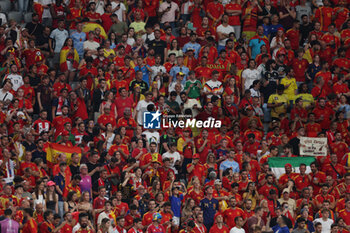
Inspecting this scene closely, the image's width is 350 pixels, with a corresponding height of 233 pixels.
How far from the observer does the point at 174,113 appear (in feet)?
87.6

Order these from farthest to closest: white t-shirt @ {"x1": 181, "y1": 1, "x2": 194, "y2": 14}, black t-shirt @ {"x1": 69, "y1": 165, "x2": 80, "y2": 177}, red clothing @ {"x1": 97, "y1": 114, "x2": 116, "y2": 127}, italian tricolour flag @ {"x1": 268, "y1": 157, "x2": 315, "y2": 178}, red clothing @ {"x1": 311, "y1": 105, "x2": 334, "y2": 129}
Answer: white t-shirt @ {"x1": 181, "y1": 1, "x2": 194, "y2": 14} → red clothing @ {"x1": 311, "y1": 105, "x2": 334, "y2": 129} → red clothing @ {"x1": 97, "y1": 114, "x2": 116, "y2": 127} → italian tricolour flag @ {"x1": 268, "y1": 157, "x2": 315, "y2": 178} → black t-shirt @ {"x1": 69, "y1": 165, "x2": 80, "y2": 177}

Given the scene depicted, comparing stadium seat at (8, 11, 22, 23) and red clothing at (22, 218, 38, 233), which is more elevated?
stadium seat at (8, 11, 22, 23)

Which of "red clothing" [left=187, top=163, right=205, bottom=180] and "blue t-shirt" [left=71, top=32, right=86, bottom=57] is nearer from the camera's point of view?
"red clothing" [left=187, top=163, right=205, bottom=180]

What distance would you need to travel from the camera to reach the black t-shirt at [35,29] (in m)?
28.8

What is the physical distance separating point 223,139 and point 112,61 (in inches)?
162

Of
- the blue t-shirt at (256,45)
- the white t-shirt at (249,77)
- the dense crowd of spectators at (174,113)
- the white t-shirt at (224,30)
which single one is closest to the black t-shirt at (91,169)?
the dense crowd of spectators at (174,113)

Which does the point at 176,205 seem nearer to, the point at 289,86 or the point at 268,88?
the point at 268,88

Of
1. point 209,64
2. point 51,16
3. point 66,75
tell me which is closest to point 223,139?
point 209,64

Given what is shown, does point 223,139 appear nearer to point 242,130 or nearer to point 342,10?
point 242,130

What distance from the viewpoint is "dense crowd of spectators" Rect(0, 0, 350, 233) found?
2342cm

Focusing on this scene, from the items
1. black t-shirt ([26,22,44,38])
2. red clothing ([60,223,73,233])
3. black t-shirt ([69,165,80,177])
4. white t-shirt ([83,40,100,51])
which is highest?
black t-shirt ([26,22,44,38])

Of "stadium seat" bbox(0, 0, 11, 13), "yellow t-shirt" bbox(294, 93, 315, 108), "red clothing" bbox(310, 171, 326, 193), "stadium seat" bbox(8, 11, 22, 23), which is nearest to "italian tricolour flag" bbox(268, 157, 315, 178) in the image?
"red clothing" bbox(310, 171, 326, 193)

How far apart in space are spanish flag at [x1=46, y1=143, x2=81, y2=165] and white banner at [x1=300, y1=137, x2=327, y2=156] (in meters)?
5.84

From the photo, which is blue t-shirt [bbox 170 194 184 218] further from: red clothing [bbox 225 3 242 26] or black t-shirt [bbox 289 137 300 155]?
red clothing [bbox 225 3 242 26]
